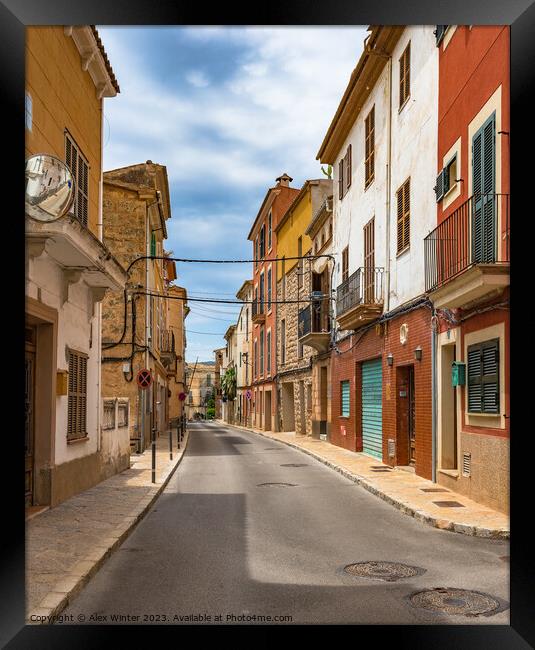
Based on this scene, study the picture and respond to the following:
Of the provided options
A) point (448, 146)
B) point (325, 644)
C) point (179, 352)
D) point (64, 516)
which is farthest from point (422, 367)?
point (179, 352)

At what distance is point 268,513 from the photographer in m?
10.8

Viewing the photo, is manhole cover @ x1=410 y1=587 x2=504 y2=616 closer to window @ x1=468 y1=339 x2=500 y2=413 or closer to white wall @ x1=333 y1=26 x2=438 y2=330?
window @ x1=468 y1=339 x2=500 y2=413

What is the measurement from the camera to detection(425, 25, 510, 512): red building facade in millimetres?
10227

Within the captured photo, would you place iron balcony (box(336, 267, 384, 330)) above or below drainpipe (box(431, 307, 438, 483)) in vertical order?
above

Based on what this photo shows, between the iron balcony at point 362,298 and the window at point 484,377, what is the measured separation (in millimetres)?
6445

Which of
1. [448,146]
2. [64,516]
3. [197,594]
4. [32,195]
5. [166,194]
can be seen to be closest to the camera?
[197,594]

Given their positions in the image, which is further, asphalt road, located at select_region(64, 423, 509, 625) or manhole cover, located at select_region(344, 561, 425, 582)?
manhole cover, located at select_region(344, 561, 425, 582)

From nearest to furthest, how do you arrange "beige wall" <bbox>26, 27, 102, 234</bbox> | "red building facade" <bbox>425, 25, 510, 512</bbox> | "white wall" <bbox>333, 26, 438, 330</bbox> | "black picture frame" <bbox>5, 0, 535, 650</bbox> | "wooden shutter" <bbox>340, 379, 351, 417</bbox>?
"black picture frame" <bbox>5, 0, 535, 650</bbox>, "beige wall" <bbox>26, 27, 102, 234</bbox>, "red building facade" <bbox>425, 25, 510, 512</bbox>, "white wall" <bbox>333, 26, 438, 330</bbox>, "wooden shutter" <bbox>340, 379, 351, 417</bbox>

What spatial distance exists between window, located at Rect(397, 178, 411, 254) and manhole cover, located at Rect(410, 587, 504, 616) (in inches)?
407

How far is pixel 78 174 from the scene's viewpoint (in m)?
13.0

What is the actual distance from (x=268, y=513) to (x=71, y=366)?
4197 mm
